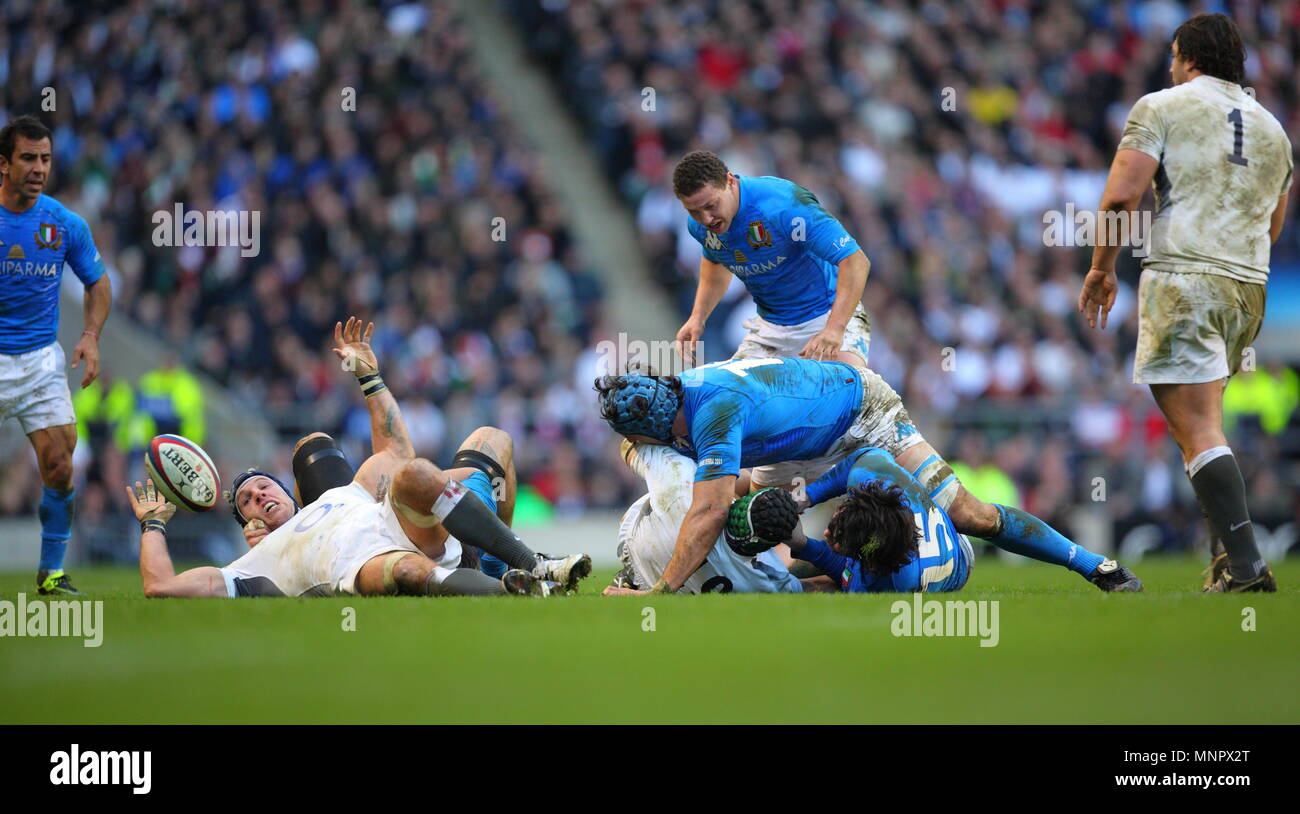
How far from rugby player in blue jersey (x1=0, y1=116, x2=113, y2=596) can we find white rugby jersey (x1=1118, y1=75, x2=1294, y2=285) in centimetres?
569

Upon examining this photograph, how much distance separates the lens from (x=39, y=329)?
28.4ft

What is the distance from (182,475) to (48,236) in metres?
1.81

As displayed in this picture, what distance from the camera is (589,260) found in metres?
19.7

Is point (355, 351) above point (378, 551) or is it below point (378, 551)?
above

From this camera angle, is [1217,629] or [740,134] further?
[740,134]

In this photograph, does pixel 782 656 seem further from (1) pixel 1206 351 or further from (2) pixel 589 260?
(2) pixel 589 260

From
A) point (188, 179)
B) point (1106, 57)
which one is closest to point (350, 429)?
point (188, 179)

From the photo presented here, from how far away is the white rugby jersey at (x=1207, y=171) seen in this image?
7.18 meters

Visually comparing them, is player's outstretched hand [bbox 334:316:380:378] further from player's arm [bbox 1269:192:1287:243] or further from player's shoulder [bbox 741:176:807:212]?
player's arm [bbox 1269:192:1287:243]

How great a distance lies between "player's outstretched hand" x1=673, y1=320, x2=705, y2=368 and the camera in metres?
8.87

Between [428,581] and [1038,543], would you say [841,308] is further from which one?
[428,581]

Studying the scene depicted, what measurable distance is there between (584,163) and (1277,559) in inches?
449
